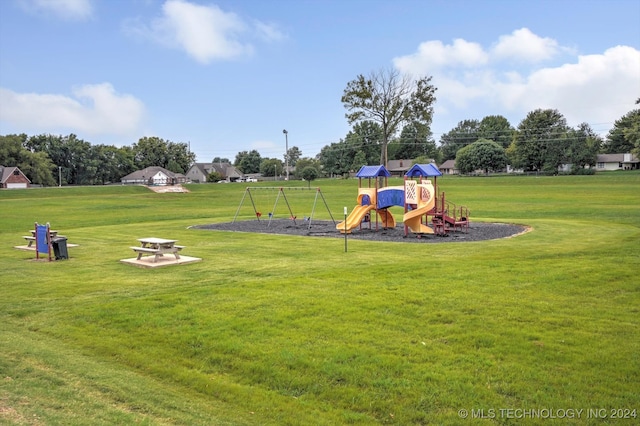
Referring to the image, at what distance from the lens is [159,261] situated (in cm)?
1488

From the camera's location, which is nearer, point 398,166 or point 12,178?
point 12,178

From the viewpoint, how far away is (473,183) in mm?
71938

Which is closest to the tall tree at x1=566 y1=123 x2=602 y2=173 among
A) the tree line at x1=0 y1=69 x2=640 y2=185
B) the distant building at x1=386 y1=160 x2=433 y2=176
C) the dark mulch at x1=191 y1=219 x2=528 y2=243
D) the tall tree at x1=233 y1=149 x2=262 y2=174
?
the tree line at x1=0 y1=69 x2=640 y2=185

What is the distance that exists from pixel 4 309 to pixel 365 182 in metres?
69.1

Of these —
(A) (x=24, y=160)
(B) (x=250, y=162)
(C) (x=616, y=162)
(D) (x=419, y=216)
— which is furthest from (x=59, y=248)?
(B) (x=250, y=162)

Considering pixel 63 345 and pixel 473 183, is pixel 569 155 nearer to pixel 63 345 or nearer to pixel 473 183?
pixel 473 183

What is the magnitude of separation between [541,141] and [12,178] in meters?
92.7

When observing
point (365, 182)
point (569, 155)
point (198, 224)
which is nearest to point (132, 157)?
point (365, 182)

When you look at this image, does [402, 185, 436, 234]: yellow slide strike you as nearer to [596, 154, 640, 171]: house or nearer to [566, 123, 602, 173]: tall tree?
[566, 123, 602, 173]: tall tree

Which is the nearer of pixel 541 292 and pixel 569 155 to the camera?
pixel 541 292

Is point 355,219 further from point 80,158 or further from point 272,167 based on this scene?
point 272,167

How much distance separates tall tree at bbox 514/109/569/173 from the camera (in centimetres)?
8456

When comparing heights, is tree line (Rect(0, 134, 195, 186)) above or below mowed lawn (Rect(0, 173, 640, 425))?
above

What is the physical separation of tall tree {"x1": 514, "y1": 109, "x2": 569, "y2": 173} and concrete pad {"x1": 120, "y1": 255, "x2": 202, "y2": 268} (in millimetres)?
80683
